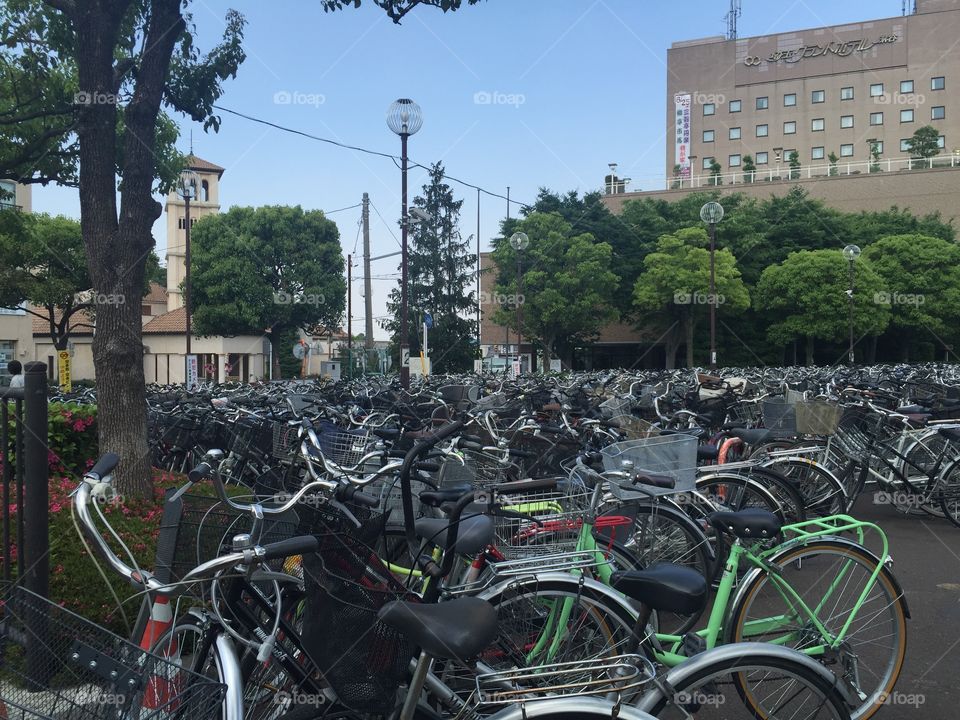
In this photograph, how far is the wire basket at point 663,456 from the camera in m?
3.66

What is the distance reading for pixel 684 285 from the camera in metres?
36.2

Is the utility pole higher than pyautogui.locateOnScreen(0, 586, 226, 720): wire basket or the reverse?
higher

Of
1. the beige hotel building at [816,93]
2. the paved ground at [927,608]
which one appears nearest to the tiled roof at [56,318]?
the beige hotel building at [816,93]

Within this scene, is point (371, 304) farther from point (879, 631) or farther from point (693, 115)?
point (693, 115)

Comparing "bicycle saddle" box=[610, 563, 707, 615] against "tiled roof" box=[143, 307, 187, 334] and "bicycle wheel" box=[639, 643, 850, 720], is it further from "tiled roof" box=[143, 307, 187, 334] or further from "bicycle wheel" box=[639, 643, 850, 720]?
"tiled roof" box=[143, 307, 187, 334]

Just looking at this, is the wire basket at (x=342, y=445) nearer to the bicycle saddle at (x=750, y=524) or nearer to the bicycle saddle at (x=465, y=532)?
the bicycle saddle at (x=465, y=532)

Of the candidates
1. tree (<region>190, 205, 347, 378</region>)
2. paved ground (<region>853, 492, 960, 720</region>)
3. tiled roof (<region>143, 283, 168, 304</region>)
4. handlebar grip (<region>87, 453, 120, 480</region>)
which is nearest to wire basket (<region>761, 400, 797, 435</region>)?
paved ground (<region>853, 492, 960, 720</region>)

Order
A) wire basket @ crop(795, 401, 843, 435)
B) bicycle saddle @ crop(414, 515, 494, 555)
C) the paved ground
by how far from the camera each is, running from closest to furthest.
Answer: bicycle saddle @ crop(414, 515, 494, 555), the paved ground, wire basket @ crop(795, 401, 843, 435)

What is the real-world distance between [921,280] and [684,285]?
11373 mm

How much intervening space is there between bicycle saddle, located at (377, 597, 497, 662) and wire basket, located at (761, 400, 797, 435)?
5028mm

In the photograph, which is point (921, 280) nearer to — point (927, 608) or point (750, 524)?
point (927, 608)

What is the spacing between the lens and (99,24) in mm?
4918

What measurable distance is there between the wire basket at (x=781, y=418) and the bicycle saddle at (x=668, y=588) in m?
4.46

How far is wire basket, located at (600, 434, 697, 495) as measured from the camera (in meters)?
3.66
